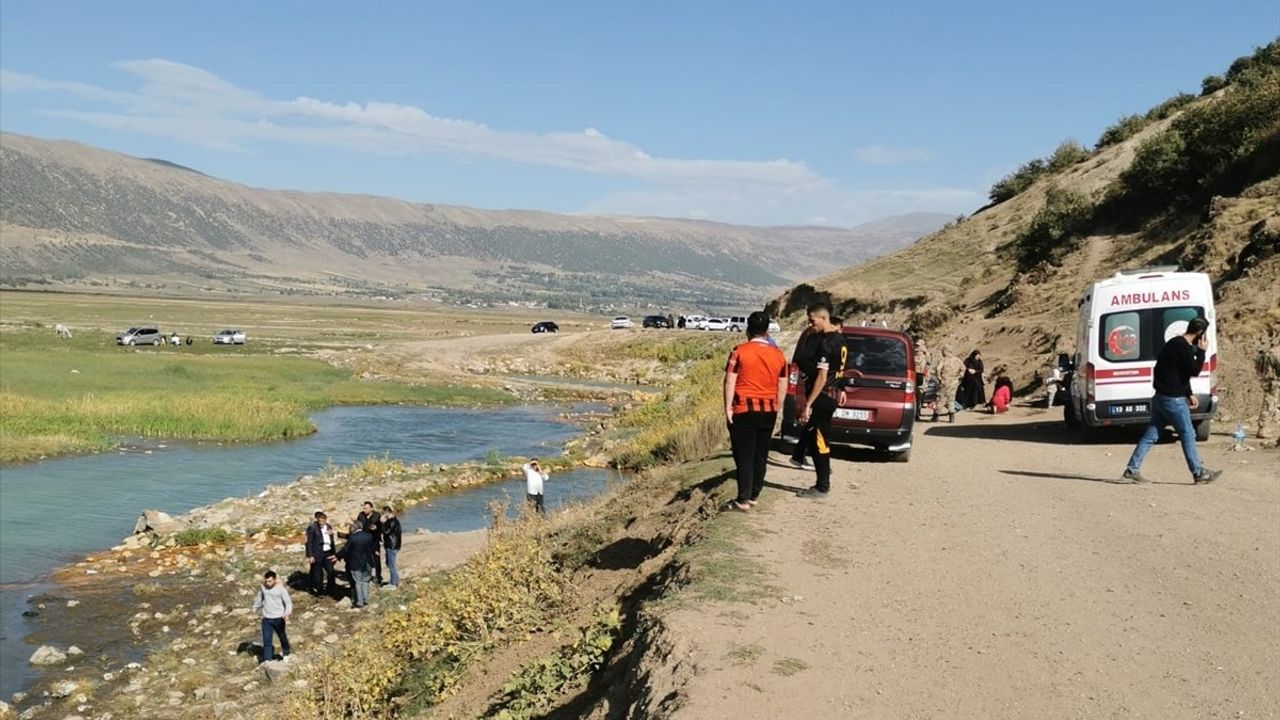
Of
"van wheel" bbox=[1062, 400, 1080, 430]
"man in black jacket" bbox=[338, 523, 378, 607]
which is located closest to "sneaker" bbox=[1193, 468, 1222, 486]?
"van wheel" bbox=[1062, 400, 1080, 430]

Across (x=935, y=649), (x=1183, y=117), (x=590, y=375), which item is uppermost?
(x=1183, y=117)

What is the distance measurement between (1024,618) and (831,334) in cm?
431

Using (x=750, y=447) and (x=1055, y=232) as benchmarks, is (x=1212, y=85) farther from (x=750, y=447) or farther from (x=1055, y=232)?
(x=750, y=447)

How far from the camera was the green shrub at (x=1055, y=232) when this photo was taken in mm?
34969

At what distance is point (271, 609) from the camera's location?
45.1 ft

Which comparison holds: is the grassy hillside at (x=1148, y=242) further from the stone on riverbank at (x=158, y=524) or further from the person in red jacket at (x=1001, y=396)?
the stone on riverbank at (x=158, y=524)

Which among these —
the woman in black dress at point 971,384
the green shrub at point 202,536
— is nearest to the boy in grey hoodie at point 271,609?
the green shrub at point 202,536

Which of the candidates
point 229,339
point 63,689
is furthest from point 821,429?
point 229,339

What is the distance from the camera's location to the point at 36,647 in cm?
1509

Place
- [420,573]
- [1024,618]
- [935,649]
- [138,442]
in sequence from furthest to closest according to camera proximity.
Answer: [138,442] → [420,573] → [1024,618] → [935,649]

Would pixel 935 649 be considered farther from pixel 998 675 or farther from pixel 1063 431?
pixel 1063 431

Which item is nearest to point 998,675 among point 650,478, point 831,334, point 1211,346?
point 831,334

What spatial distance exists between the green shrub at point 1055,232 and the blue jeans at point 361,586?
25.9 m

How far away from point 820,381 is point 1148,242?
80.2 feet
